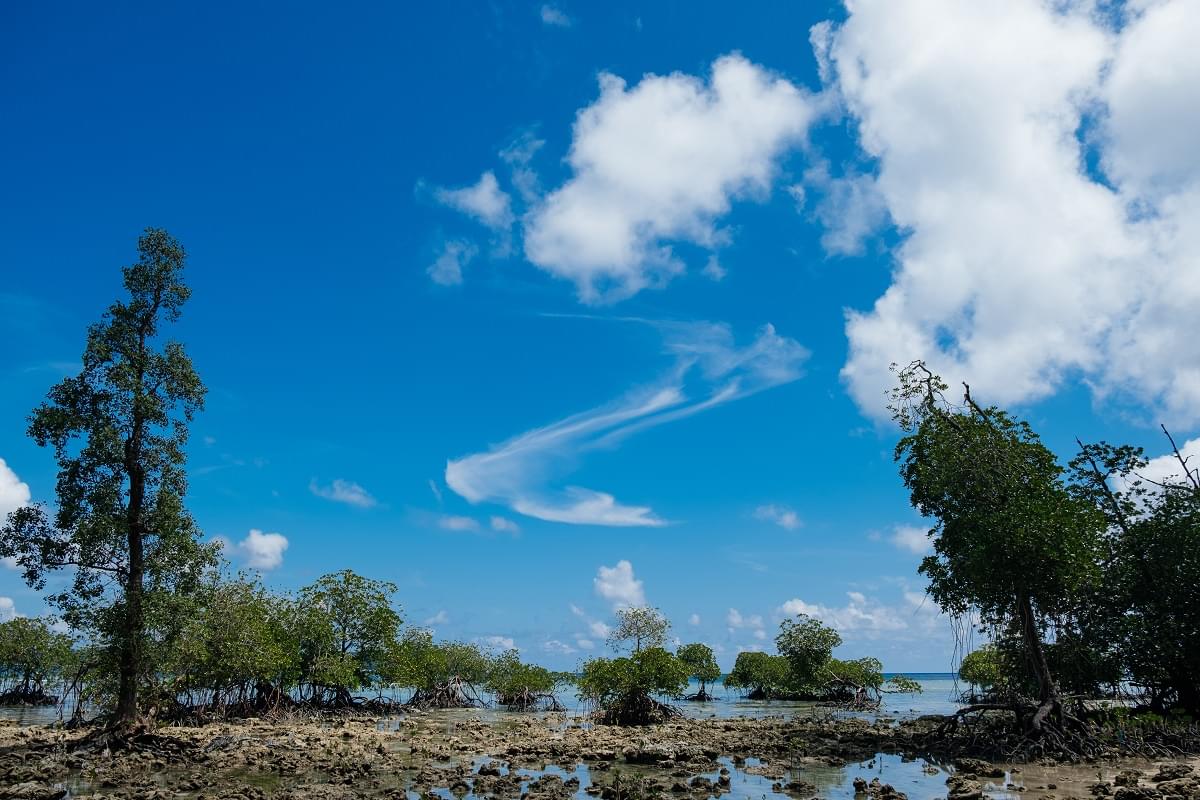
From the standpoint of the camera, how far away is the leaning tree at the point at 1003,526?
22516 mm

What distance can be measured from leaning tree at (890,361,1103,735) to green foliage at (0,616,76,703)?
175ft

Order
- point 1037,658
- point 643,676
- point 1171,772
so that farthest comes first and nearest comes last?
point 643,676, point 1037,658, point 1171,772

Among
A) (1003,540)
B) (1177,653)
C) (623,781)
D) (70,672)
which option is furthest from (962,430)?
(70,672)

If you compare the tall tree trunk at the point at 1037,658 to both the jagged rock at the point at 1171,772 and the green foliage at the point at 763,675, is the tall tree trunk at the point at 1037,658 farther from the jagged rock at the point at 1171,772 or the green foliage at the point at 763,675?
the green foliage at the point at 763,675

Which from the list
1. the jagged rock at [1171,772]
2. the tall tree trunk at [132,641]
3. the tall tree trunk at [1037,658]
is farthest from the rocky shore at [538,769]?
the tall tree trunk at [1037,658]

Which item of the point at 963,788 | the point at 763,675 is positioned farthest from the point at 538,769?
the point at 763,675

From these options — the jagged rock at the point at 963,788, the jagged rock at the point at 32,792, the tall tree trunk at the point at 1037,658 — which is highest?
the tall tree trunk at the point at 1037,658

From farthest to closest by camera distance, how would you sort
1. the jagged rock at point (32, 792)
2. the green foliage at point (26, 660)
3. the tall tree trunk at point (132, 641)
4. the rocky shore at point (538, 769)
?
1. the green foliage at point (26, 660)
2. the tall tree trunk at point (132, 641)
3. the rocky shore at point (538, 769)
4. the jagged rock at point (32, 792)

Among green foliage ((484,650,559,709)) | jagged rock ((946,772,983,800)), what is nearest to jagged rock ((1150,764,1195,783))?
jagged rock ((946,772,983,800))

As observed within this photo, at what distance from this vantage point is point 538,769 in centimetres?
2261

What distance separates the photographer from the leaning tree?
22.5m

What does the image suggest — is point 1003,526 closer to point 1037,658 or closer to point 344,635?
point 1037,658

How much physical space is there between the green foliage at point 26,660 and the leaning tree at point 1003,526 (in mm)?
53398

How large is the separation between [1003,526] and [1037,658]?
465cm
